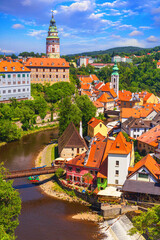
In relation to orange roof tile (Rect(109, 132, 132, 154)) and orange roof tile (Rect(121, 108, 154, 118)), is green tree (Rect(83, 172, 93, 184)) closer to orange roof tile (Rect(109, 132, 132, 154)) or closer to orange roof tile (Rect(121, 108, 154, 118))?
orange roof tile (Rect(109, 132, 132, 154))

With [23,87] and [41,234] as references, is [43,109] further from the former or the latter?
[41,234]

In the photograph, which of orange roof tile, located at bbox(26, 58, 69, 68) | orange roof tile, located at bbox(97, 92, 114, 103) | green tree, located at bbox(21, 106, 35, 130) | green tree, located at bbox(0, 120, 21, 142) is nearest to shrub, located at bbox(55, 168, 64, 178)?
green tree, located at bbox(0, 120, 21, 142)

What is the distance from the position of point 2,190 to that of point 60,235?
7564 millimetres

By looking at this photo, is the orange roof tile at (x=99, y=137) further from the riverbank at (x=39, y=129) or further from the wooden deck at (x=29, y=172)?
the riverbank at (x=39, y=129)

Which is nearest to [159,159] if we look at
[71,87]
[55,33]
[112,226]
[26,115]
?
[112,226]

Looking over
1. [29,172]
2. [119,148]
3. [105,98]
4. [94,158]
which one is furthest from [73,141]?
[105,98]

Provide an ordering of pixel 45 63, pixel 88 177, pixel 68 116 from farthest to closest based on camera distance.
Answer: pixel 45 63 < pixel 68 116 < pixel 88 177

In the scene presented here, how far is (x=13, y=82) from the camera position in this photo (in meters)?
66.2

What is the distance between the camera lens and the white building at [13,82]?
210 ft

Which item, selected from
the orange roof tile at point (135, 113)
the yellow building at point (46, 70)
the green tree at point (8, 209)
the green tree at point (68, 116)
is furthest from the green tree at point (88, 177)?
the yellow building at point (46, 70)

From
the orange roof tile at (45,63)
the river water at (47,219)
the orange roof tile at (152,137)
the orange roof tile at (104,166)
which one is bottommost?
the river water at (47,219)

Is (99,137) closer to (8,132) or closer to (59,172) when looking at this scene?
(59,172)

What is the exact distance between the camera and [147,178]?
29.9 metres

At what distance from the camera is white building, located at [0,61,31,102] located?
64.1m
